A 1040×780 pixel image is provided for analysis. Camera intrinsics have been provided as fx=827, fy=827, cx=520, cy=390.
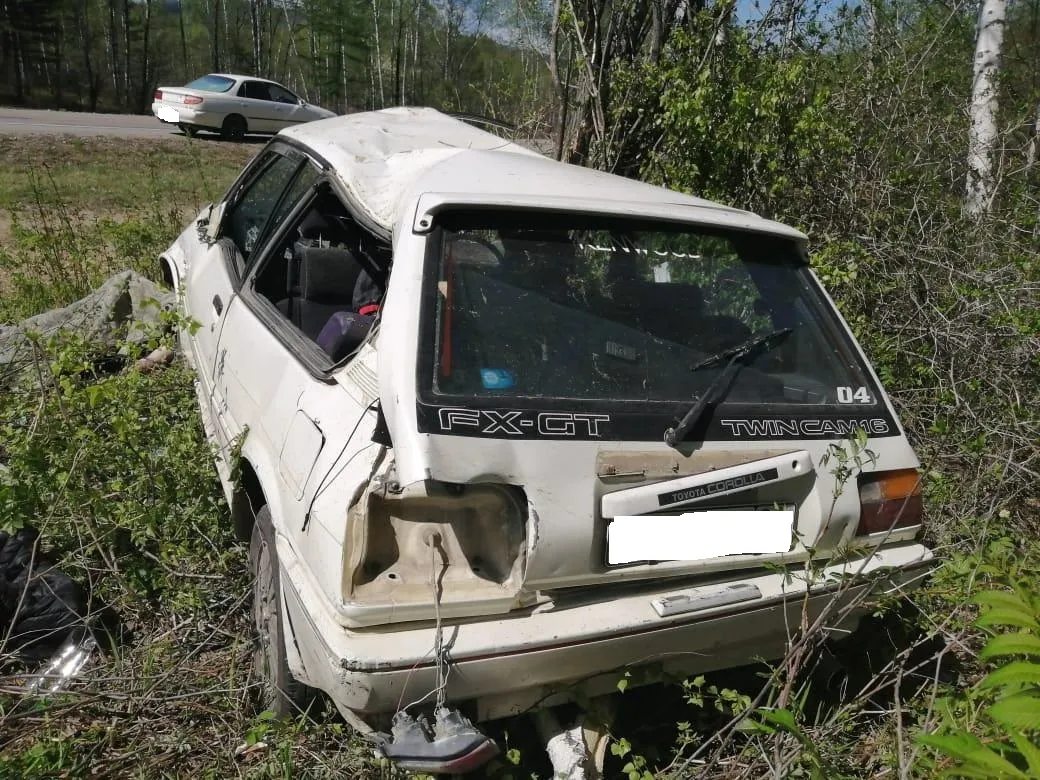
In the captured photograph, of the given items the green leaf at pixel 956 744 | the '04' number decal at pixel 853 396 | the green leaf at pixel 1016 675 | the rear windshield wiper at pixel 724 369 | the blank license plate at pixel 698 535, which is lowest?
the blank license plate at pixel 698 535

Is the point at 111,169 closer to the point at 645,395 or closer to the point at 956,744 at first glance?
the point at 645,395

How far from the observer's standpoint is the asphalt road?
17.4m

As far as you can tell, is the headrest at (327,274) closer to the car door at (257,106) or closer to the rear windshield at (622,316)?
the rear windshield at (622,316)

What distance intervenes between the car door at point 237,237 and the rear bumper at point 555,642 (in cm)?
132

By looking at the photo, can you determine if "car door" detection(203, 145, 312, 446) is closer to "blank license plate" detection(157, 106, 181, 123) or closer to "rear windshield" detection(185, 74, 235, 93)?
"blank license plate" detection(157, 106, 181, 123)

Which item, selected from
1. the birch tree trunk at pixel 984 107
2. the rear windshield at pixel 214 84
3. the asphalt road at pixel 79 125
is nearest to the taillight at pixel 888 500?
the birch tree trunk at pixel 984 107

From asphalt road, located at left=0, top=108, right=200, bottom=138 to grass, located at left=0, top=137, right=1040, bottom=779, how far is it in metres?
15.6

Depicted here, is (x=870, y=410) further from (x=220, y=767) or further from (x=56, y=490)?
(x=56, y=490)

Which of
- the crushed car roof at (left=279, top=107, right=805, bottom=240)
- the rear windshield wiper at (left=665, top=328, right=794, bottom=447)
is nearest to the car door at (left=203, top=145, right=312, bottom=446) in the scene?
the crushed car roof at (left=279, top=107, right=805, bottom=240)

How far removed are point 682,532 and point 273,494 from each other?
1.26 meters

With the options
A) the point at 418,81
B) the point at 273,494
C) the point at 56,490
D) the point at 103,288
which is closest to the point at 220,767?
the point at 273,494

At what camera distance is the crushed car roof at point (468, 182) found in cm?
257

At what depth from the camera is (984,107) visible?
5957mm

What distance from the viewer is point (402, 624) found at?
204 cm
